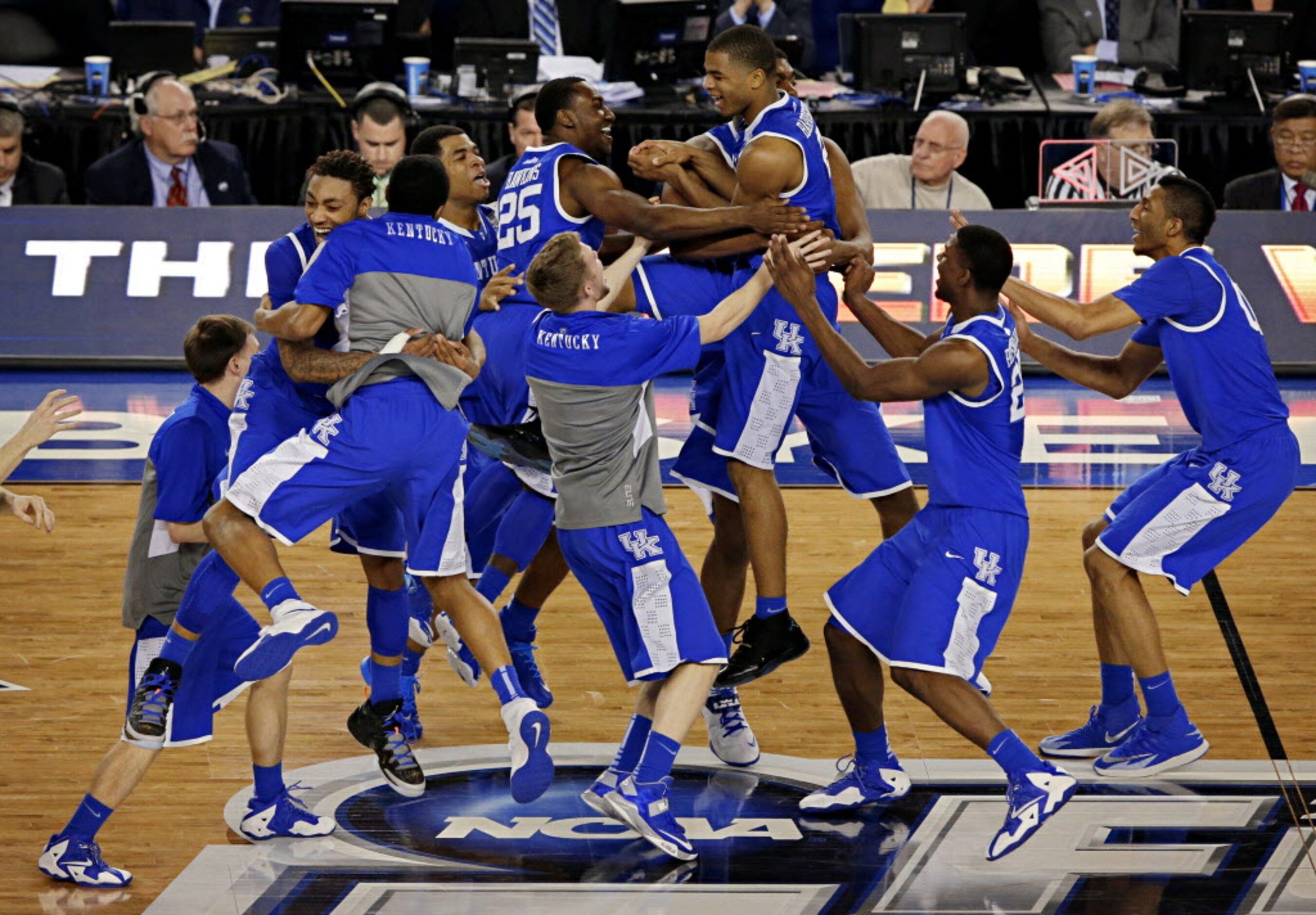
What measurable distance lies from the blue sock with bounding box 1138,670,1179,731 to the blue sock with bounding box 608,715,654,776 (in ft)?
5.58

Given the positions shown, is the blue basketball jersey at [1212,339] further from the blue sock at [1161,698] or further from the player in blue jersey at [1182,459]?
the blue sock at [1161,698]

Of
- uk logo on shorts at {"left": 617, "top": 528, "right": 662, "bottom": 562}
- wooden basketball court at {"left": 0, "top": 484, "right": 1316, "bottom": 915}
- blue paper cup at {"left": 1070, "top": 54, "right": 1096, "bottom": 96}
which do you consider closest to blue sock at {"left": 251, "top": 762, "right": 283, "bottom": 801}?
wooden basketball court at {"left": 0, "top": 484, "right": 1316, "bottom": 915}

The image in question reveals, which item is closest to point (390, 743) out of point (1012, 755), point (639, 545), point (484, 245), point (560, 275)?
point (639, 545)

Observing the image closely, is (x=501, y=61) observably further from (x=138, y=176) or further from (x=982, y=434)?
(x=982, y=434)

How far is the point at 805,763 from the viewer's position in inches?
246

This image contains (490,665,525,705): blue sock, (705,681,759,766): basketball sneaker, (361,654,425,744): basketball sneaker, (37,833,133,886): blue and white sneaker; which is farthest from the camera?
(361,654,425,744): basketball sneaker

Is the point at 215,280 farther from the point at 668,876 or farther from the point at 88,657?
the point at 668,876

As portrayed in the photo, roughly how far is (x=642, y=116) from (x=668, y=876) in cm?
791

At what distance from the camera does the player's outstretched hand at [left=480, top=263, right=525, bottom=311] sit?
650 centimetres

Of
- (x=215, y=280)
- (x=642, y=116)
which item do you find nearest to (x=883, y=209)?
(x=642, y=116)

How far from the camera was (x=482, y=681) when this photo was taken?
23.4ft

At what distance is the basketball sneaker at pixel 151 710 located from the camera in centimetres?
530

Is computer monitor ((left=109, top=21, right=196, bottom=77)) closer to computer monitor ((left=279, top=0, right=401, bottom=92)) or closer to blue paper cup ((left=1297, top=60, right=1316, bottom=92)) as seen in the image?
computer monitor ((left=279, top=0, right=401, bottom=92))

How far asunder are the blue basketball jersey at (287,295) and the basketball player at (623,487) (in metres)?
0.80
